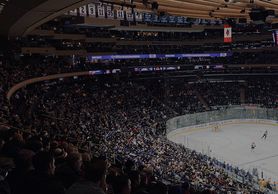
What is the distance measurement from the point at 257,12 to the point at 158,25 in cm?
1756

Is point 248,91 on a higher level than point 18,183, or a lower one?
lower

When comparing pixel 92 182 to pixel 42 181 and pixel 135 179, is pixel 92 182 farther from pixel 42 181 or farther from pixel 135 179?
pixel 135 179

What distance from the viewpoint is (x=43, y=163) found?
11.1 feet

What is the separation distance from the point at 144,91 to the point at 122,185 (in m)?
32.5

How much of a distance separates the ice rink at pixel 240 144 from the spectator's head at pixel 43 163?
1901 centimetres

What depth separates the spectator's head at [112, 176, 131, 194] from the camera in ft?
10.6

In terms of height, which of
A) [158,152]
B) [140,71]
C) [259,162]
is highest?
[140,71]

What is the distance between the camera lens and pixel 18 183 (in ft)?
10.0

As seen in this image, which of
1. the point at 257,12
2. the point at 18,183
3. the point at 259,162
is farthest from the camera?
the point at 259,162

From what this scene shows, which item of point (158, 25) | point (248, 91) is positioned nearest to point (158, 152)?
point (158, 25)

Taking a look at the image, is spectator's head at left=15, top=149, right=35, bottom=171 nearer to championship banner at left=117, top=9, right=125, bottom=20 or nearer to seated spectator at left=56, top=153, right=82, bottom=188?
seated spectator at left=56, top=153, right=82, bottom=188

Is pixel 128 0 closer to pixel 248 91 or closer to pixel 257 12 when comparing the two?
pixel 257 12

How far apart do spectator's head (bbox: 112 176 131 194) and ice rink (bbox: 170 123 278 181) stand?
18.8 metres

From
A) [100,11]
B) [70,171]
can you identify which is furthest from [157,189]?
[100,11]
